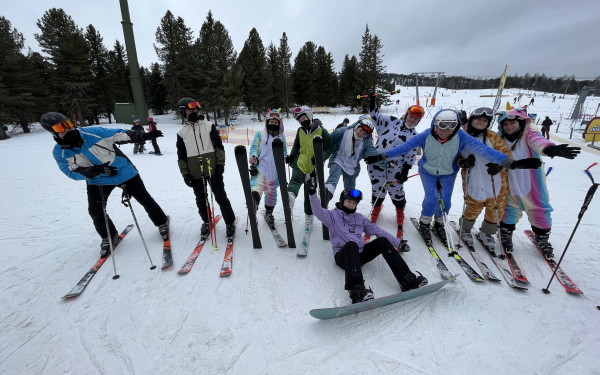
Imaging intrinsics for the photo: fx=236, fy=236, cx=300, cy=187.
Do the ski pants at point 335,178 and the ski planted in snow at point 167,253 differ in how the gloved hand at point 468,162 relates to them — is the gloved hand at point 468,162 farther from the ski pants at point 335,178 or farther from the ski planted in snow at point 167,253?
the ski planted in snow at point 167,253

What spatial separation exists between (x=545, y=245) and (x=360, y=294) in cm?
337

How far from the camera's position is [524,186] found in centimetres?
359

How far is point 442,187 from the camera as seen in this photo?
3.83m

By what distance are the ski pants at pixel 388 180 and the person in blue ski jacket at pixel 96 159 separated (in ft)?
13.2

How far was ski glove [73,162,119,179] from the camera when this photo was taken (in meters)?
3.39

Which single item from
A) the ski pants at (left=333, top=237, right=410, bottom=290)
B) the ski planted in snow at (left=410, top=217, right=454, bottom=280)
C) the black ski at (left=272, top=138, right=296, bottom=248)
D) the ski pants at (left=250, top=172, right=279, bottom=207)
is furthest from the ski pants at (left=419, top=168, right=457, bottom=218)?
the ski pants at (left=250, top=172, right=279, bottom=207)

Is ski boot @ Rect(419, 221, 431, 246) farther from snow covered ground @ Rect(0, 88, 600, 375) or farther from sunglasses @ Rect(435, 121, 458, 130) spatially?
sunglasses @ Rect(435, 121, 458, 130)

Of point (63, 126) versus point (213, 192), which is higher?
point (63, 126)

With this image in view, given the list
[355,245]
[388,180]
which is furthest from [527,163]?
[355,245]

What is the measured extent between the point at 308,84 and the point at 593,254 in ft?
131

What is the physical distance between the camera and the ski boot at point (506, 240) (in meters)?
3.74

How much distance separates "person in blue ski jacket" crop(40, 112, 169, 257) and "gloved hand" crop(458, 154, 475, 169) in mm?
4955

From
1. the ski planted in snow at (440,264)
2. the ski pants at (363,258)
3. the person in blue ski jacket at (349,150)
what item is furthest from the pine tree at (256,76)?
the ski pants at (363,258)

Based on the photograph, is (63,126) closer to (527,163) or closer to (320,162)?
(320,162)
